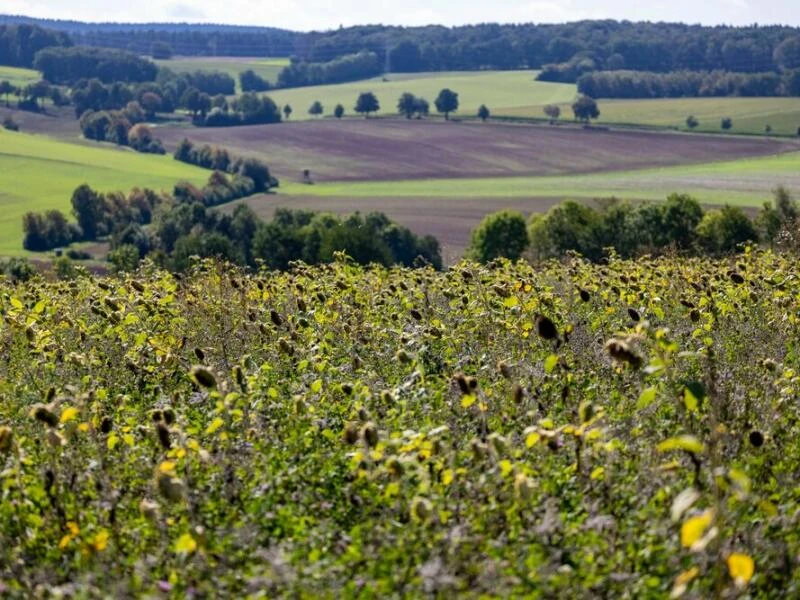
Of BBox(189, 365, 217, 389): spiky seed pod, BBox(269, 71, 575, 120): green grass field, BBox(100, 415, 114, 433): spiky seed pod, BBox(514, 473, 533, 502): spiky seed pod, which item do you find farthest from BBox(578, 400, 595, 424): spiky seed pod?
BBox(269, 71, 575, 120): green grass field

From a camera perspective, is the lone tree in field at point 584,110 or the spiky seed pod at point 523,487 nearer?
the spiky seed pod at point 523,487

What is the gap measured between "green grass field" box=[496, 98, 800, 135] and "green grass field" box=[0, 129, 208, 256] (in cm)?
4928

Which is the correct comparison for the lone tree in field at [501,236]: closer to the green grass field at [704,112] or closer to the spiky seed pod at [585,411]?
the green grass field at [704,112]

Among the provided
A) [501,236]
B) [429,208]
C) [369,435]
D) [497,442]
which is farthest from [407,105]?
[497,442]

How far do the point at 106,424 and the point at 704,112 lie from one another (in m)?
155

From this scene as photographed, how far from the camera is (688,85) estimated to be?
17988cm

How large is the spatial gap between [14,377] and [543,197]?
92.6 metres

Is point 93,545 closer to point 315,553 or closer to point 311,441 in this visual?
point 315,553

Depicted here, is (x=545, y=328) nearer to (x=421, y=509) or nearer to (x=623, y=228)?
(x=421, y=509)

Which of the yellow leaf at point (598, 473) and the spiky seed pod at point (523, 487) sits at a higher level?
the spiky seed pod at point (523, 487)

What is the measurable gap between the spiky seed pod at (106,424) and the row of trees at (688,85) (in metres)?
174

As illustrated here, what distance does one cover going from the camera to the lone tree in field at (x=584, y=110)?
154 meters

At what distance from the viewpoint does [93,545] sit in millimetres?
5605

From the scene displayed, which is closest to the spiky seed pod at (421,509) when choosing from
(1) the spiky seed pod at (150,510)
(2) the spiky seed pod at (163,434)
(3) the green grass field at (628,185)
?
(1) the spiky seed pod at (150,510)
